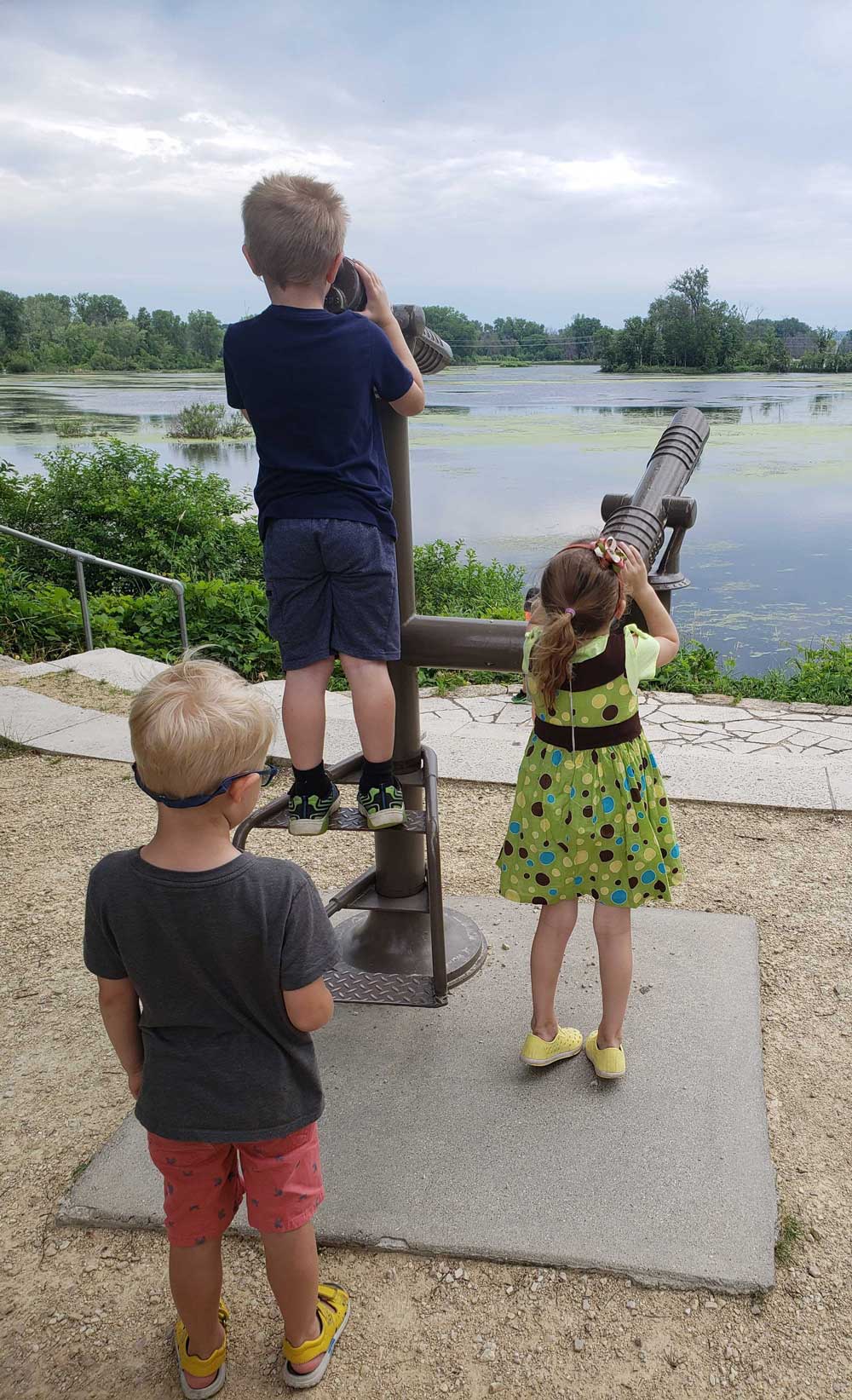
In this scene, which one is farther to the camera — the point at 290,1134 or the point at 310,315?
the point at 310,315

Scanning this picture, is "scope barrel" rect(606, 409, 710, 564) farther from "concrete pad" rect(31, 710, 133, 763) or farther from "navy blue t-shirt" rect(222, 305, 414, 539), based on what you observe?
"concrete pad" rect(31, 710, 133, 763)

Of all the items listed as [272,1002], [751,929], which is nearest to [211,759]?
[272,1002]

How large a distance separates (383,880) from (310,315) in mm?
1391

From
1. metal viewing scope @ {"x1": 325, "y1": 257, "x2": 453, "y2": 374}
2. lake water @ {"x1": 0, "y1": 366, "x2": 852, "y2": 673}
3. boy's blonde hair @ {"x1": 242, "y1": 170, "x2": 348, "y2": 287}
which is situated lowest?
lake water @ {"x1": 0, "y1": 366, "x2": 852, "y2": 673}

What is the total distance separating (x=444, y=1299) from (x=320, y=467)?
1.48 metres

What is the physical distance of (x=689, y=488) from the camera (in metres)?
20.7

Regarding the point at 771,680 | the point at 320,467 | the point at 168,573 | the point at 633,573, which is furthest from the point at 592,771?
the point at 168,573

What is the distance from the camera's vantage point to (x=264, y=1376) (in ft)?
5.18

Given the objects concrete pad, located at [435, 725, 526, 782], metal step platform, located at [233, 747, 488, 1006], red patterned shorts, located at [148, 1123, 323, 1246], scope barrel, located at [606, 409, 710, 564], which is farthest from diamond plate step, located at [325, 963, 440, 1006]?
concrete pad, located at [435, 725, 526, 782]

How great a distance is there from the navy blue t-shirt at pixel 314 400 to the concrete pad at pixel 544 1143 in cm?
120

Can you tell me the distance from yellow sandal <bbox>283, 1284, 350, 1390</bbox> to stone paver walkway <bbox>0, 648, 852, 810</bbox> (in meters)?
2.64

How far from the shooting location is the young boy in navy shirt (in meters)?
1.83

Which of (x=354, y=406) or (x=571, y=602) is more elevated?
(x=354, y=406)

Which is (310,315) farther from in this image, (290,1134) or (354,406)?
(290,1134)
